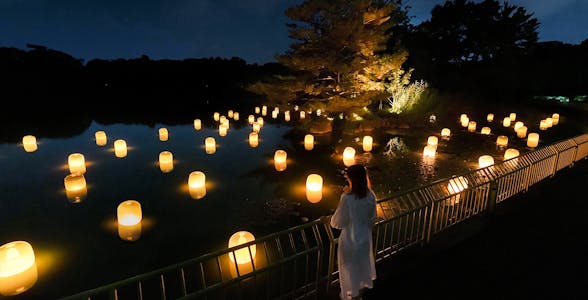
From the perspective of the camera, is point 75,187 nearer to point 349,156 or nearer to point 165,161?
point 165,161

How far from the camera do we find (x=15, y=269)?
535 cm

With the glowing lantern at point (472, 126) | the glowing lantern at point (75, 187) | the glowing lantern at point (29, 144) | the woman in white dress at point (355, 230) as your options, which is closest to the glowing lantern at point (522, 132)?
the glowing lantern at point (472, 126)

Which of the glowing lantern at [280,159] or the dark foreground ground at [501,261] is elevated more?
the glowing lantern at [280,159]

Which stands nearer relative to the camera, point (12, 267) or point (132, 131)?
point (12, 267)

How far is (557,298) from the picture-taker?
4531 millimetres

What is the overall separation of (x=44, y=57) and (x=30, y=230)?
41.0 meters

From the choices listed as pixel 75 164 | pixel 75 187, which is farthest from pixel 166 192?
pixel 75 164

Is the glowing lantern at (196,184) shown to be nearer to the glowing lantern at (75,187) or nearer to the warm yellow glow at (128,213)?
the warm yellow glow at (128,213)

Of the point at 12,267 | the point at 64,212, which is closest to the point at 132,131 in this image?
the point at 64,212

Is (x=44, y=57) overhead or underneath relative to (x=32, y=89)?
overhead

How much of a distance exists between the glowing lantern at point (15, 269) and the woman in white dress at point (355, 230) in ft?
17.3

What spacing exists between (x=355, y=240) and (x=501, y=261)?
3.36 m

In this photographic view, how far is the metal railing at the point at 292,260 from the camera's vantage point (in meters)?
3.70

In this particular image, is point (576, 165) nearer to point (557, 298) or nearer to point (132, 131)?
point (557, 298)
